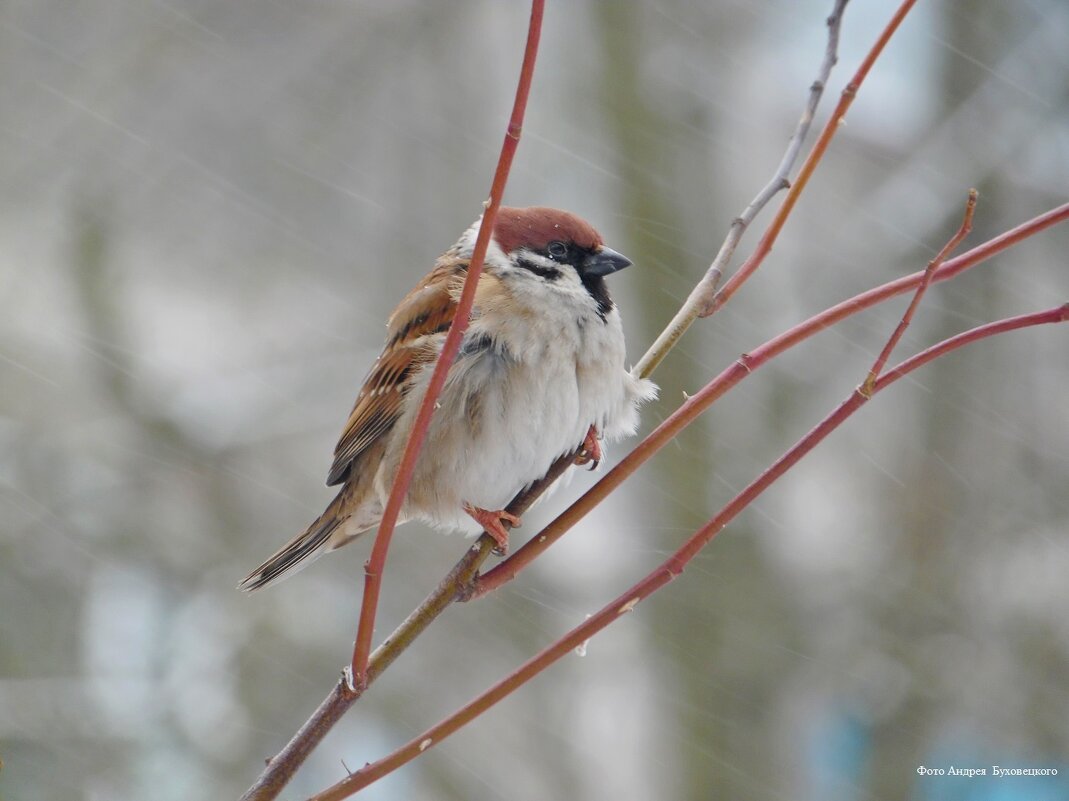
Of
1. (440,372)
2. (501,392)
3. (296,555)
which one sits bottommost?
(440,372)

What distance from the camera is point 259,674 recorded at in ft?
15.3

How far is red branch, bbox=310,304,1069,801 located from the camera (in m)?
1.12

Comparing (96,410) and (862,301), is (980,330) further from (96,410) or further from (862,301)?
(96,410)

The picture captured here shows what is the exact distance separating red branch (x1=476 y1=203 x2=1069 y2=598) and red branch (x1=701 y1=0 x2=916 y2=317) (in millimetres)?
160

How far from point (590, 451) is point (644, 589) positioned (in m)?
0.80

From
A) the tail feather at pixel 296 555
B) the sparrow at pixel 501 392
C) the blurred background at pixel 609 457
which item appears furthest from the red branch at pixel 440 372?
the blurred background at pixel 609 457

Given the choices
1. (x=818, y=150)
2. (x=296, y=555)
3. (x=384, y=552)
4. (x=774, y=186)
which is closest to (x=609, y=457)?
(x=296, y=555)

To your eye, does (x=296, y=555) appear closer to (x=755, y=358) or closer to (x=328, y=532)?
(x=328, y=532)

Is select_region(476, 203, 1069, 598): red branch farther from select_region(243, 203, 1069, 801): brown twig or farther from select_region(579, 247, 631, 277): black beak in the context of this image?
select_region(579, 247, 631, 277): black beak

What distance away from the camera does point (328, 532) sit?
7.54ft

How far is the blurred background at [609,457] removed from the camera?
14.6 ft

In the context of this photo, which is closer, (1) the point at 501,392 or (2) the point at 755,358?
(2) the point at 755,358

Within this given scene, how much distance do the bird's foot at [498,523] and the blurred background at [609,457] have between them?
2.76 metres

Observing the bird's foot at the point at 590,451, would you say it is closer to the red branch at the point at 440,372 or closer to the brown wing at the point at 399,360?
the brown wing at the point at 399,360
